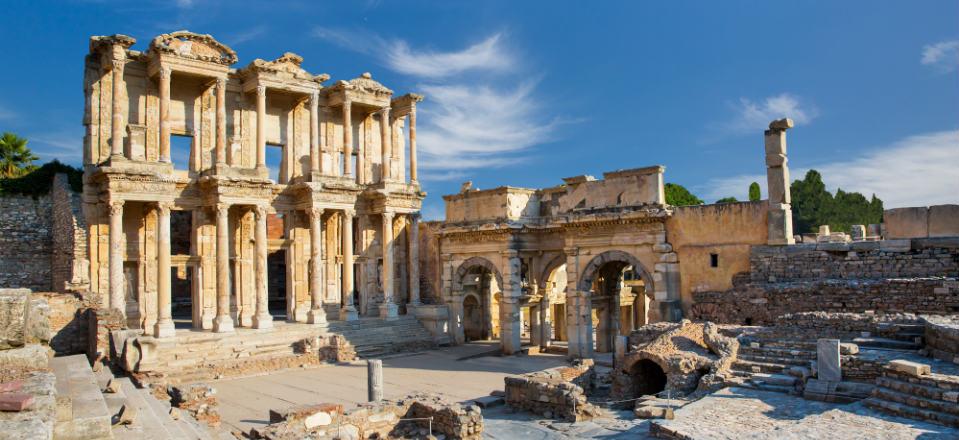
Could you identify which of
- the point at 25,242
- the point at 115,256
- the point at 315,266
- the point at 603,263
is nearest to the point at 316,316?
the point at 315,266

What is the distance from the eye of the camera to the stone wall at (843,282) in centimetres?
1622

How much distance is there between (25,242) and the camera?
83.8ft

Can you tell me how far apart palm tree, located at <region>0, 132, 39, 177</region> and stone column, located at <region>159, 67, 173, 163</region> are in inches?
461

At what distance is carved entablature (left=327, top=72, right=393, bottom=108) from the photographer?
27297mm

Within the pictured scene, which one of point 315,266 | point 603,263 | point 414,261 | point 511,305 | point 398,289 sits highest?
point 414,261

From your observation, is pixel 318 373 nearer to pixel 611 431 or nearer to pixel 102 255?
pixel 102 255

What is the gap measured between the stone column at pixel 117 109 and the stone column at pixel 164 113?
1172 millimetres

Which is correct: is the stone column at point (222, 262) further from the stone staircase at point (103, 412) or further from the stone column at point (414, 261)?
the stone column at point (414, 261)

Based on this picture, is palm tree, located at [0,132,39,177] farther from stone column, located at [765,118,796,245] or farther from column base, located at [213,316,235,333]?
stone column, located at [765,118,796,245]

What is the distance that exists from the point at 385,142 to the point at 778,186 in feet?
50.1

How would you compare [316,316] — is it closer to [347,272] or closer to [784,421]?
[347,272]

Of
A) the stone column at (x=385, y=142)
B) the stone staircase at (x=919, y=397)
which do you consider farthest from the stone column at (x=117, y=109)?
the stone staircase at (x=919, y=397)

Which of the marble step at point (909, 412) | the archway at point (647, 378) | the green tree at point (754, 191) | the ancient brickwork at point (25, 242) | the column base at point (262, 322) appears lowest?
the archway at point (647, 378)

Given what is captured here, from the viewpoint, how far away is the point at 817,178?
49719 mm
